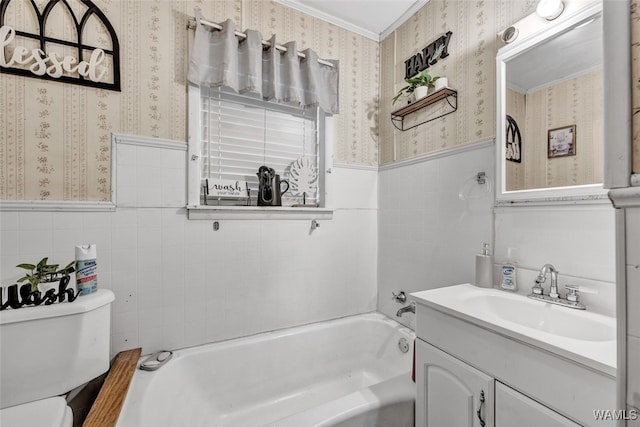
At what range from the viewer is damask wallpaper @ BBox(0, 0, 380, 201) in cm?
122

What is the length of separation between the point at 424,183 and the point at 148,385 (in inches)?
69.3

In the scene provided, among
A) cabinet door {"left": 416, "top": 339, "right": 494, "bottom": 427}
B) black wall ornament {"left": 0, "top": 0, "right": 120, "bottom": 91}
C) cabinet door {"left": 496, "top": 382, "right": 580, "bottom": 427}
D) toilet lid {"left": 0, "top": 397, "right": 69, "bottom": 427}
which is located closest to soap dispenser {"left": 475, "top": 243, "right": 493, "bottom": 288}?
cabinet door {"left": 416, "top": 339, "right": 494, "bottom": 427}

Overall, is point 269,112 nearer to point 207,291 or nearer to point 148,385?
point 207,291

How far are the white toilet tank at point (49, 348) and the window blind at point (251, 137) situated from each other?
0.85 meters

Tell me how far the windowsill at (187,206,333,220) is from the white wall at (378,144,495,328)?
1.60 ft

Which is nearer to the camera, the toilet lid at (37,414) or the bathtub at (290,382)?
the toilet lid at (37,414)

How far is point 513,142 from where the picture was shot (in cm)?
125

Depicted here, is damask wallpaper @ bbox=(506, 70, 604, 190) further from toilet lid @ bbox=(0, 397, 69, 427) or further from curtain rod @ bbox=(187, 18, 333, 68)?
Answer: toilet lid @ bbox=(0, 397, 69, 427)

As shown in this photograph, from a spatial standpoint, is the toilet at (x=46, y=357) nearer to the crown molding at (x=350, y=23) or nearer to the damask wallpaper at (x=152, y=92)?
the damask wallpaper at (x=152, y=92)

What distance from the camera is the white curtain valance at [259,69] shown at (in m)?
1.52

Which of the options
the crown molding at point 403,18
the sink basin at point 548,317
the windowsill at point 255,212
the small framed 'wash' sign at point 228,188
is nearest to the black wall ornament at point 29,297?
the windowsill at point 255,212

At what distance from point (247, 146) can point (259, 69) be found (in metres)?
0.45

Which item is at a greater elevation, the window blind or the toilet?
the window blind

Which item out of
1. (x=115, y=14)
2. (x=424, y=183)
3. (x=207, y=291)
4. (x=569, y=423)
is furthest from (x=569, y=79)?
(x=115, y=14)
